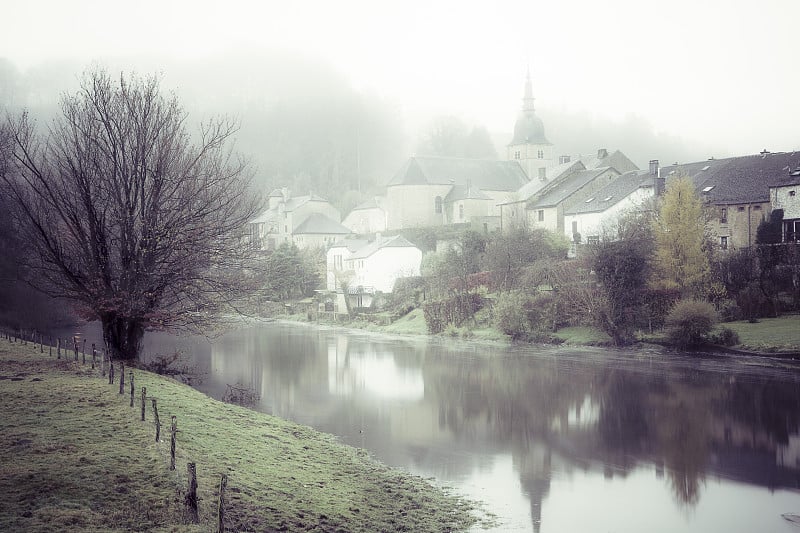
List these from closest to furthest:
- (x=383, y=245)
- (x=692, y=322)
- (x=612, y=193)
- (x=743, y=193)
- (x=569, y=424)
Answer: (x=569, y=424) → (x=692, y=322) → (x=743, y=193) → (x=612, y=193) → (x=383, y=245)

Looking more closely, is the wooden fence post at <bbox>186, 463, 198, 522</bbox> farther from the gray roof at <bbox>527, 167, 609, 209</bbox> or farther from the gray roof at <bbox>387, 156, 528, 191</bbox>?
the gray roof at <bbox>387, 156, 528, 191</bbox>

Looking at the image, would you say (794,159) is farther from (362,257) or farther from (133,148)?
(133,148)

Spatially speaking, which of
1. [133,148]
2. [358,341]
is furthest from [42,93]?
[133,148]

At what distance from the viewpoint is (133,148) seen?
21.3m

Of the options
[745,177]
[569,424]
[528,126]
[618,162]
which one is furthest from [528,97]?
[569,424]

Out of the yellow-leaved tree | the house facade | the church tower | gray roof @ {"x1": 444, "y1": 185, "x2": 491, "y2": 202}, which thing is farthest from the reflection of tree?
the church tower

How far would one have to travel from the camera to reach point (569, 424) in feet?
64.7

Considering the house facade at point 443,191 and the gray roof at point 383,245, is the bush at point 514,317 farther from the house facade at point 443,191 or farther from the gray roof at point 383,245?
the house facade at point 443,191

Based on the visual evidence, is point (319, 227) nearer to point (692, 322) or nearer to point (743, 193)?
point (743, 193)

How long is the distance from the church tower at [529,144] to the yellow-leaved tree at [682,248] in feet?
146

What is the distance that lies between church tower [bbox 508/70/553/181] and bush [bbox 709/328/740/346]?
51260mm

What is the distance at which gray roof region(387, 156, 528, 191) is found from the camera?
76.5 metres

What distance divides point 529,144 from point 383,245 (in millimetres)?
30682

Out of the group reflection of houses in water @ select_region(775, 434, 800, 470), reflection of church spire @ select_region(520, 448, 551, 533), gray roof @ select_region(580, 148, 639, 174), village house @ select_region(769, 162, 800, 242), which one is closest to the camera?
reflection of church spire @ select_region(520, 448, 551, 533)
